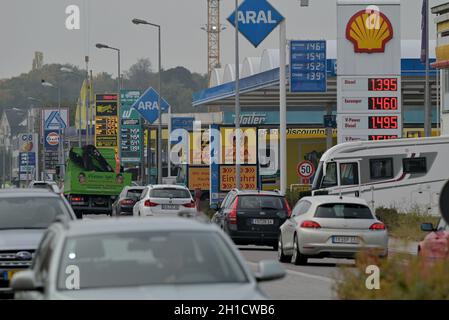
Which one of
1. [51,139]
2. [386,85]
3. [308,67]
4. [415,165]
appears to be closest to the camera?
[415,165]

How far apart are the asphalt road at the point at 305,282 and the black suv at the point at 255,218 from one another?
6.41ft

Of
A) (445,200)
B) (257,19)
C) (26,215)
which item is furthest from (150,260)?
(257,19)

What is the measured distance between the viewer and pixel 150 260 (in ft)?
34.7

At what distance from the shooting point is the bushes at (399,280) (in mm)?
11980

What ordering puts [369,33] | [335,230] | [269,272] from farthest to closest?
1. [369,33]
2. [335,230]
3. [269,272]

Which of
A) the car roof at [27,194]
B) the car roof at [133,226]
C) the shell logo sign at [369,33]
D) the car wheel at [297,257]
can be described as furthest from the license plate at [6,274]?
the shell logo sign at [369,33]

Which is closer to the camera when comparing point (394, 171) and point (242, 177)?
point (394, 171)

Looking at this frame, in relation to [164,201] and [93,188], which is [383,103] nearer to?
[164,201]

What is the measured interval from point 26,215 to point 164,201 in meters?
22.7

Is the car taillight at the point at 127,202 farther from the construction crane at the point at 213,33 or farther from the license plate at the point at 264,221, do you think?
the construction crane at the point at 213,33

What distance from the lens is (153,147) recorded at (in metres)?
134

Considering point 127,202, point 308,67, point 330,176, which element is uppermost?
point 308,67

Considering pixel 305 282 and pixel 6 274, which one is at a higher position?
pixel 6 274
